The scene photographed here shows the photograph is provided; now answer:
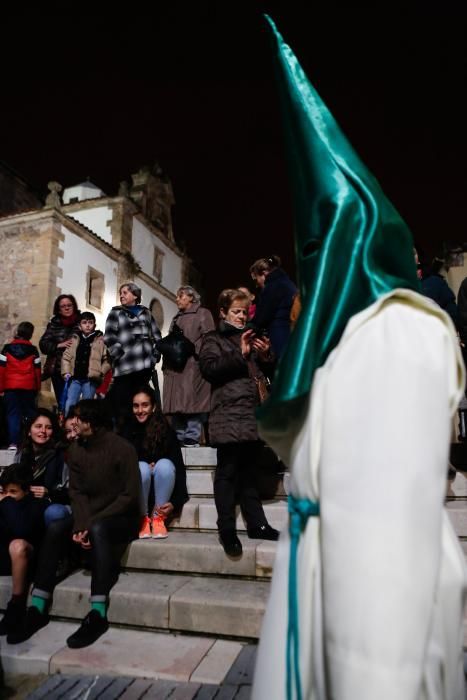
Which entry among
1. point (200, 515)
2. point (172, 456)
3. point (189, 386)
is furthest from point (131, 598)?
point (189, 386)

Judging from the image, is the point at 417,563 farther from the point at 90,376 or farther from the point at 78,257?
the point at 78,257

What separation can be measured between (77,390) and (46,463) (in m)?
2.32

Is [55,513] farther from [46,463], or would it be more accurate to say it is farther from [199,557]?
[199,557]

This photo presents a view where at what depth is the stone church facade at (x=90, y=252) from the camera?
18.3m

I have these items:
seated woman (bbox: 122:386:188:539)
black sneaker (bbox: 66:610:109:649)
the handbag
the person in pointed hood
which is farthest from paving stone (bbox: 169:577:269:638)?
the handbag

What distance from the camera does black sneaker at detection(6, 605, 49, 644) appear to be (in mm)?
3064

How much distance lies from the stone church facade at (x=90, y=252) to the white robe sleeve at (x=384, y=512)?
1820cm

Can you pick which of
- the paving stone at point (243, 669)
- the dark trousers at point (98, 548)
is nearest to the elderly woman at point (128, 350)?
the dark trousers at point (98, 548)

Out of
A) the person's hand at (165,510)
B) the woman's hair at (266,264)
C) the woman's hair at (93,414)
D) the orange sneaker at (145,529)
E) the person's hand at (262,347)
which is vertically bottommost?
the orange sneaker at (145,529)

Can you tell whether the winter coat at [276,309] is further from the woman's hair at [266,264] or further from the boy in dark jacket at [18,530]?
the boy in dark jacket at [18,530]

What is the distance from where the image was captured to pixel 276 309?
14.8 ft

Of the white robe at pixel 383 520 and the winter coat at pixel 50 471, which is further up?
the white robe at pixel 383 520

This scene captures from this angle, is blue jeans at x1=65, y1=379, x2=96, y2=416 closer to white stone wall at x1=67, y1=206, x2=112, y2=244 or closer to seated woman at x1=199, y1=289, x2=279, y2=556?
seated woman at x1=199, y1=289, x2=279, y2=556

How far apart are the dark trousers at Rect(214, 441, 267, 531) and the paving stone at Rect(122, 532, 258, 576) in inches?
7.3
